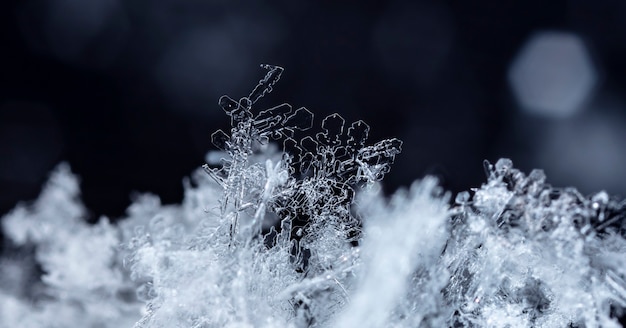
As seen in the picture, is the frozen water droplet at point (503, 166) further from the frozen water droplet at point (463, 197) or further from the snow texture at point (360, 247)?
the frozen water droplet at point (463, 197)

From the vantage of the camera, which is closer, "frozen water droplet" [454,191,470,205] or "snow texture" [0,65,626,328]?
"snow texture" [0,65,626,328]

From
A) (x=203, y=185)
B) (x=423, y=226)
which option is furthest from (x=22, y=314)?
(x=423, y=226)

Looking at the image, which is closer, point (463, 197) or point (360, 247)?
point (463, 197)

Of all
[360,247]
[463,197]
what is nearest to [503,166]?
[463,197]

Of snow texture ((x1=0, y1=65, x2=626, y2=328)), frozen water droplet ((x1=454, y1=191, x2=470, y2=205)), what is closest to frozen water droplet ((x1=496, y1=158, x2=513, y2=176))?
snow texture ((x1=0, y1=65, x2=626, y2=328))

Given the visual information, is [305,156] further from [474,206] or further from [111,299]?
[111,299]

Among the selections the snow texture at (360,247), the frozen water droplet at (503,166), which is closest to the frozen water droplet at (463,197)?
the snow texture at (360,247)

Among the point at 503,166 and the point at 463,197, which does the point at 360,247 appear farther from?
the point at 503,166

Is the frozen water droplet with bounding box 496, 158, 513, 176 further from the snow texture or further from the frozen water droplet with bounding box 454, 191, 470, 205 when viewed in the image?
the frozen water droplet with bounding box 454, 191, 470, 205
